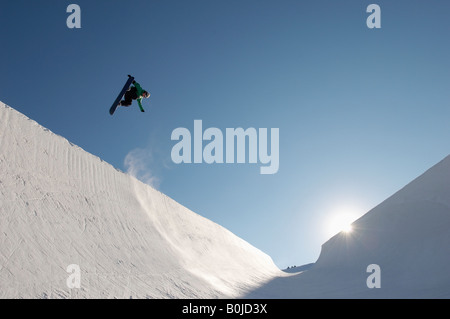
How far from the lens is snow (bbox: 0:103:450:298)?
6934mm

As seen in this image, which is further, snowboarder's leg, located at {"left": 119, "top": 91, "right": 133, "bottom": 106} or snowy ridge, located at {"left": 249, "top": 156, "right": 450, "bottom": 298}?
snowy ridge, located at {"left": 249, "top": 156, "right": 450, "bottom": 298}

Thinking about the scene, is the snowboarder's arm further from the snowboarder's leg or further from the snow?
the snow

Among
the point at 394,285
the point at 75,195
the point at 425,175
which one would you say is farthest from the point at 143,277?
the point at 425,175

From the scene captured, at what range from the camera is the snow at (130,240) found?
6.93m

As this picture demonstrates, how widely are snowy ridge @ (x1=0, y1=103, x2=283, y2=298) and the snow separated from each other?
3 cm

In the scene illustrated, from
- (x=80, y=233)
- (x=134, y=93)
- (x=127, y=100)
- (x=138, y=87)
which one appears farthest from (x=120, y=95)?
(x=80, y=233)

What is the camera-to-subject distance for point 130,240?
410 inches

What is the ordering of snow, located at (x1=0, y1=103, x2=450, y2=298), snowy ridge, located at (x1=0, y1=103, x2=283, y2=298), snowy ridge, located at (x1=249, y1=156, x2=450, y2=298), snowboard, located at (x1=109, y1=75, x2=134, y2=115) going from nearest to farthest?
snowy ridge, located at (x1=0, y1=103, x2=283, y2=298) < snow, located at (x1=0, y1=103, x2=450, y2=298) < snowboard, located at (x1=109, y1=75, x2=134, y2=115) < snowy ridge, located at (x1=249, y1=156, x2=450, y2=298)

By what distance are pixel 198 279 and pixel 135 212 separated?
4.11 meters

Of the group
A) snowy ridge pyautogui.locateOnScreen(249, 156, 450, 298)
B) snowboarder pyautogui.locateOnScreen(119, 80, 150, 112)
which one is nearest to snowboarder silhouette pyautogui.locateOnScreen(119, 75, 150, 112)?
snowboarder pyautogui.locateOnScreen(119, 80, 150, 112)

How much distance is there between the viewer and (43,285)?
611 centimetres

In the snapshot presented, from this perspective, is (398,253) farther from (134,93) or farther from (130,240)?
(134,93)

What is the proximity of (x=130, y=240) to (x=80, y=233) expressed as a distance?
2132mm

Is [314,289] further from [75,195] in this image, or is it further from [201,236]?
[75,195]
